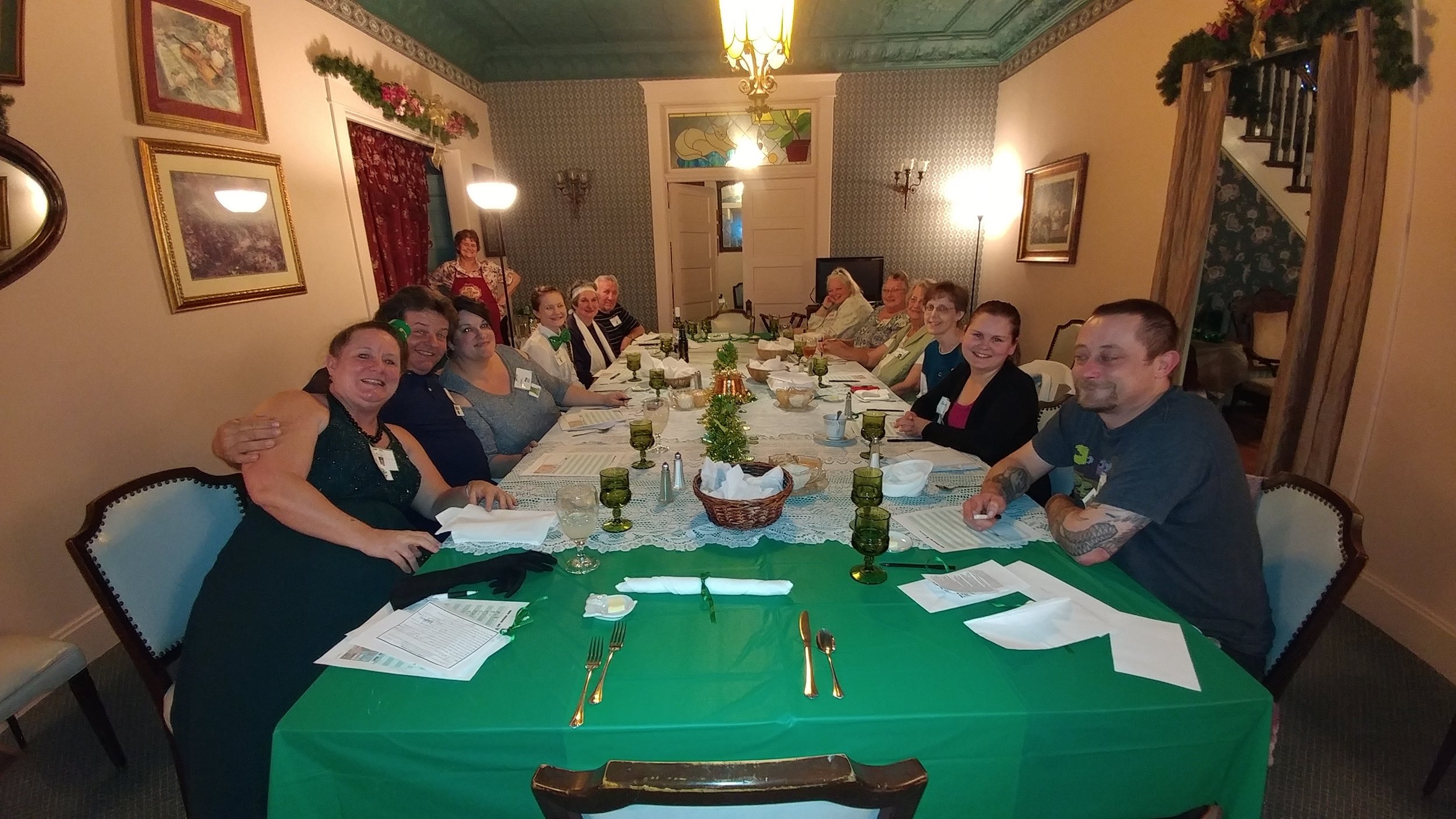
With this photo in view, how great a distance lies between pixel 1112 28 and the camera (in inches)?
161

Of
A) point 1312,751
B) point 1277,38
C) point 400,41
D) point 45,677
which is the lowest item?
point 1312,751

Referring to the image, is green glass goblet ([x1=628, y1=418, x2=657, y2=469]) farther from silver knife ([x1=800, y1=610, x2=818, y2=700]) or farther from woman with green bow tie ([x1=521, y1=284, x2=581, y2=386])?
woman with green bow tie ([x1=521, y1=284, x2=581, y2=386])

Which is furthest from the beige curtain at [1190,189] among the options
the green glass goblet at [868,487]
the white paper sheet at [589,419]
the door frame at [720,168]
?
the door frame at [720,168]

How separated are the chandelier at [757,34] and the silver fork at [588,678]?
217 cm

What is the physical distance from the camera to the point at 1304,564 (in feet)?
4.34

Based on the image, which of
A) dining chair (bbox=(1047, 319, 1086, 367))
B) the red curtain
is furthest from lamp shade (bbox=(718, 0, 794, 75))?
the red curtain

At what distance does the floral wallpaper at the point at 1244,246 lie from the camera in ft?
15.7

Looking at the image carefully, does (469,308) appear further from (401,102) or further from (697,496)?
(401,102)

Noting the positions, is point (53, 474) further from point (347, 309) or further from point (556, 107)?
point (556, 107)

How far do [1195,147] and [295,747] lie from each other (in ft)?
14.3

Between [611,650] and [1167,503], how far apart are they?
116 cm

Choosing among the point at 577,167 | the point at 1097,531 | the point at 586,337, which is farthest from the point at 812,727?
the point at 577,167

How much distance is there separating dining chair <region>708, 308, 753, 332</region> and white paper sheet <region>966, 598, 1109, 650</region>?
4585mm

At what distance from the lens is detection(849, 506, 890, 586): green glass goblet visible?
1.23m
